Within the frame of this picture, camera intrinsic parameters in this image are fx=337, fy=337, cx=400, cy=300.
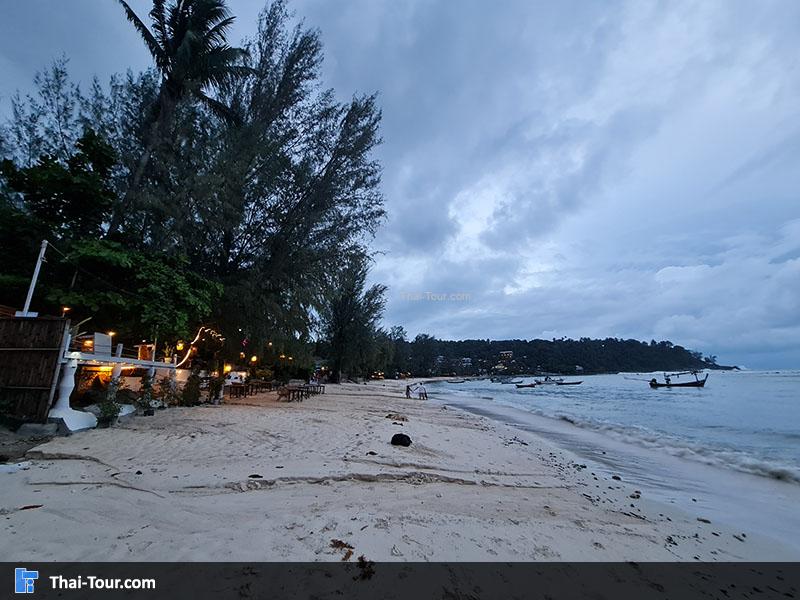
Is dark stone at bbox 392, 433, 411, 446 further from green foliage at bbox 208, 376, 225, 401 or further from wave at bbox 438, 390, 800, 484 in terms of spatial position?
green foliage at bbox 208, 376, 225, 401

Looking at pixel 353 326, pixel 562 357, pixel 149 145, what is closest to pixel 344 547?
pixel 149 145

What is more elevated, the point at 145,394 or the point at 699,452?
the point at 145,394

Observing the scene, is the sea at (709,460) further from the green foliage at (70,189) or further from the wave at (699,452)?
the green foliage at (70,189)

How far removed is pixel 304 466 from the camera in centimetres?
619

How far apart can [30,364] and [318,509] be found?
8653mm

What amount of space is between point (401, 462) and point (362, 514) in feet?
9.00

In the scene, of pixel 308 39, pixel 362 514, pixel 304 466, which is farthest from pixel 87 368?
pixel 308 39

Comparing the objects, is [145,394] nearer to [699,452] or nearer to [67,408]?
[67,408]

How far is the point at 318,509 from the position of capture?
4.28 metres
